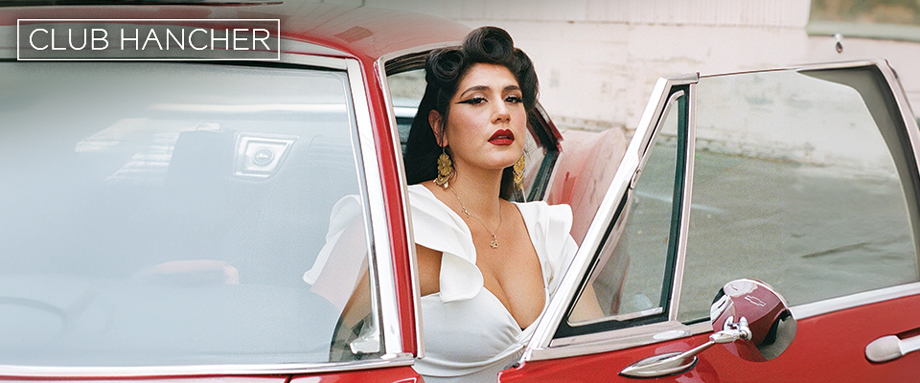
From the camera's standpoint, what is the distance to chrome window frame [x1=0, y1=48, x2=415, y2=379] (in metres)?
1.11

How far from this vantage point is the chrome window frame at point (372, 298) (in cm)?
111

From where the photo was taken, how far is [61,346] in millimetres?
1146

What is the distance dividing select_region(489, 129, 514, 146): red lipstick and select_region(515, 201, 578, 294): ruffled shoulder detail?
0.72 ft

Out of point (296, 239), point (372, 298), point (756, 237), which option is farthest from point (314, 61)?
point (756, 237)

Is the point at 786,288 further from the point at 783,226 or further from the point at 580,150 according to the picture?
the point at 580,150

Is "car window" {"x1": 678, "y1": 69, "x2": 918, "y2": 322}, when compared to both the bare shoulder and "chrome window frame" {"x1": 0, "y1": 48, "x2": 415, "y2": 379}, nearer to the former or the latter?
the bare shoulder

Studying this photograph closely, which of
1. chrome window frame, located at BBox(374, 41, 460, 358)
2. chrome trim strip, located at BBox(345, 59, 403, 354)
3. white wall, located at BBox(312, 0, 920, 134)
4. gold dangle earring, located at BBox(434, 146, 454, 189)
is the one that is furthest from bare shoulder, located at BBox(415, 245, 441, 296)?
white wall, located at BBox(312, 0, 920, 134)

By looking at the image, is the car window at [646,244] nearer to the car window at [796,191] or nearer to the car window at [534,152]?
the car window at [796,191]

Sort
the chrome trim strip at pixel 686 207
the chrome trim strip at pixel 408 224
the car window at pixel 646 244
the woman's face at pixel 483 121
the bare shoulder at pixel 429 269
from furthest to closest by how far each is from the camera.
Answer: the woman's face at pixel 483 121 → the bare shoulder at pixel 429 269 → the chrome trim strip at pixel 686 207 → the car window at pixel 646 244 → the chrome trim strip at pixel 408 224

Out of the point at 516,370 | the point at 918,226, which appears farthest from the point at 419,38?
the point at 918,226

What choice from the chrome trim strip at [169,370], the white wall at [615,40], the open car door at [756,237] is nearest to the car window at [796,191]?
the open car door at [756,237]

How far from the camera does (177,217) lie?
4.17 feet

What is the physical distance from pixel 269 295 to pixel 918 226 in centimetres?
145

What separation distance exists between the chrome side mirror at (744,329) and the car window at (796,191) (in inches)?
6.8
